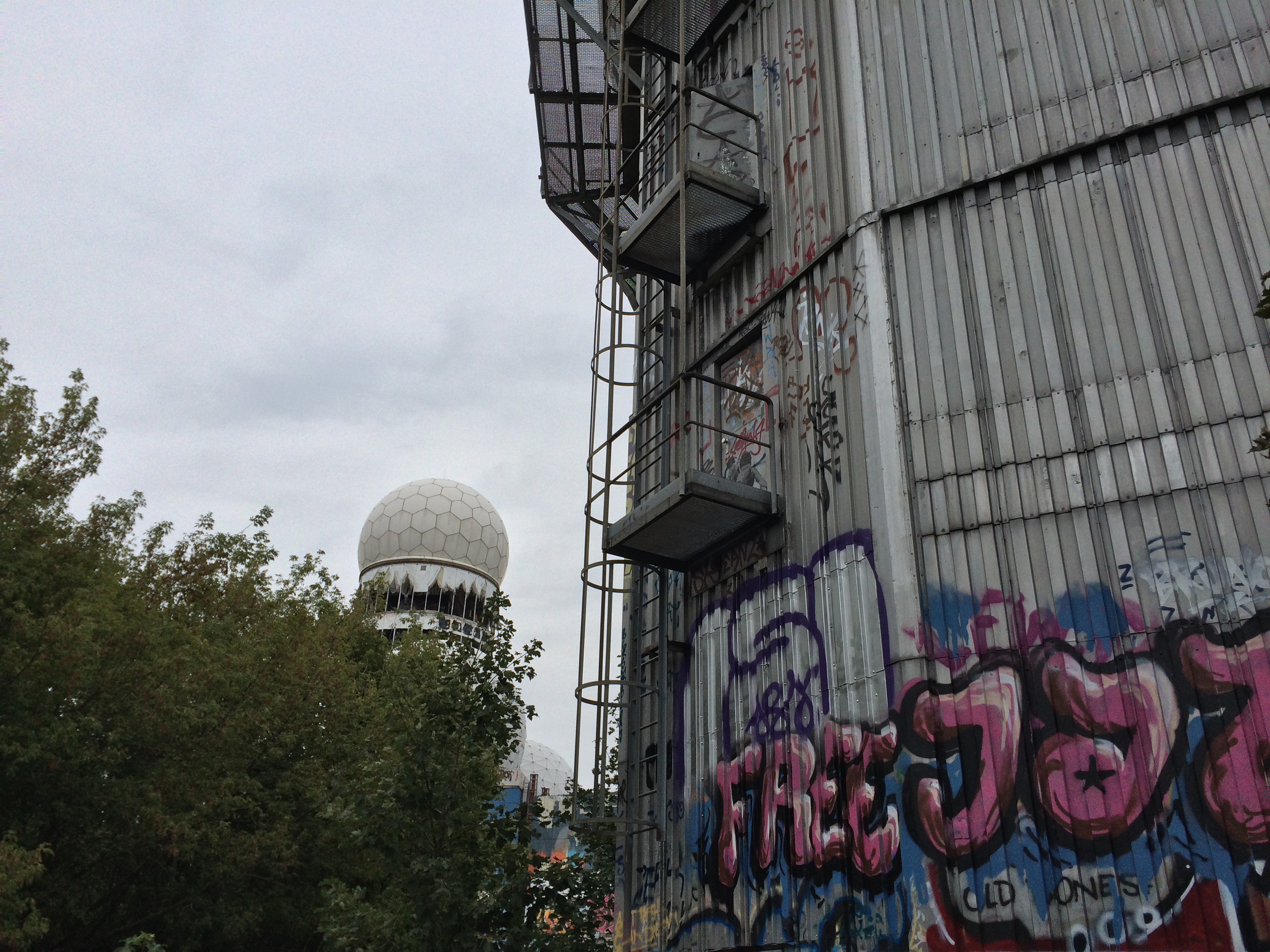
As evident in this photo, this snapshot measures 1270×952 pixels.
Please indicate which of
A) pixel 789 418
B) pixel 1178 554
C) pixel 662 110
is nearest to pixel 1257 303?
pixel 1178 554

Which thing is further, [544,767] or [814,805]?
[544,767]

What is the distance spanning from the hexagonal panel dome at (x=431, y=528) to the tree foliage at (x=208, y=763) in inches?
1003

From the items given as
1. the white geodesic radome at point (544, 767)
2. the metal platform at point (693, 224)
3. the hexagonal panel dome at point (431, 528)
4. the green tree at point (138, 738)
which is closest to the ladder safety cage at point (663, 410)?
the metal platform at point (693, 224)

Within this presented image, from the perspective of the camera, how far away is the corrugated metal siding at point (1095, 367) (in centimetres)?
694

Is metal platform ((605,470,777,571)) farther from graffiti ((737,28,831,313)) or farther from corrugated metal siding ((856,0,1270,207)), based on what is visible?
corrugated metal siding ((856,0,1270,207))

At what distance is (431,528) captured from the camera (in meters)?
47.4

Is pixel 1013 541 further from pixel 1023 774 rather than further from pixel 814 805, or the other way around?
pixel 814 805

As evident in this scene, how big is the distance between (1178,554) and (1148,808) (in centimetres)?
173

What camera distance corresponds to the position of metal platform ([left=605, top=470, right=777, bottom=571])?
9.57m

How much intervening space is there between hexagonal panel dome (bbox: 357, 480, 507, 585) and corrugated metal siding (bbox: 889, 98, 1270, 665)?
134 feet

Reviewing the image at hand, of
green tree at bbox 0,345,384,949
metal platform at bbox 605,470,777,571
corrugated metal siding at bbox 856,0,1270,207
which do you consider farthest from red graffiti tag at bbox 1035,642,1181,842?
green tree at bbox 0,345,384,949

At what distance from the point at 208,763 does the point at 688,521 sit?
1124cm

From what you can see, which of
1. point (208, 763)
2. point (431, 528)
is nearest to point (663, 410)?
point (208, 763)

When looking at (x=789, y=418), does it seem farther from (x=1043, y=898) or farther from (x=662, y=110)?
(x=662, y=110)
